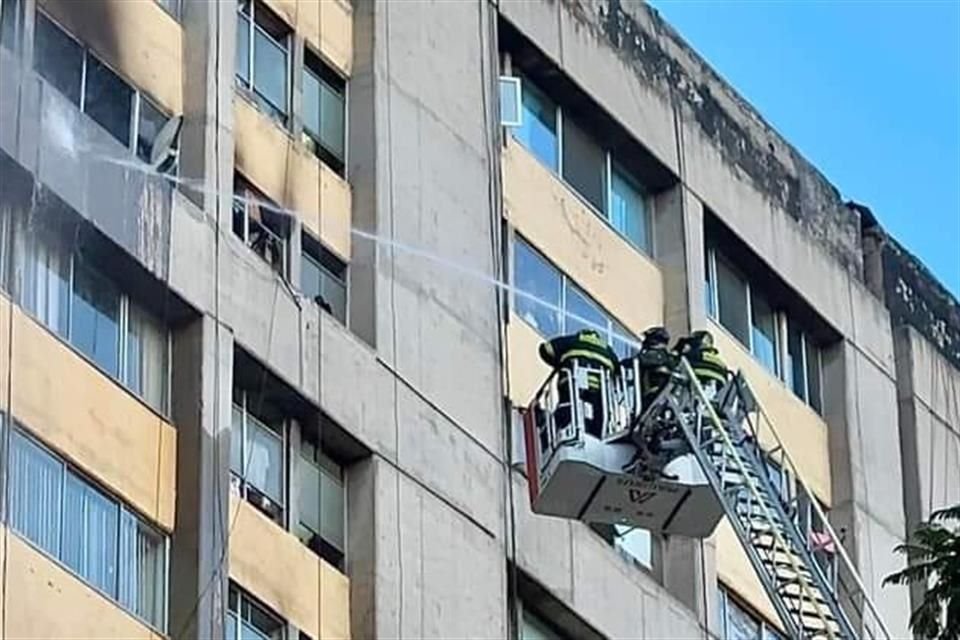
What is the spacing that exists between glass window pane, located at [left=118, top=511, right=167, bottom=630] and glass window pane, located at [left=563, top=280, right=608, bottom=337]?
25.7 ft

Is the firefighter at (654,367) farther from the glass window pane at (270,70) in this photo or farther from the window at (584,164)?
the window at (584,164)

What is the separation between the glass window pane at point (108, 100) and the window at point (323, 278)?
253 centimetres

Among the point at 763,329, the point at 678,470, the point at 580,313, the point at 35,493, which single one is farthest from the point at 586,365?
the point at 763,329

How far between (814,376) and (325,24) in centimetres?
982

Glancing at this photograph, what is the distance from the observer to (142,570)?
952 inches

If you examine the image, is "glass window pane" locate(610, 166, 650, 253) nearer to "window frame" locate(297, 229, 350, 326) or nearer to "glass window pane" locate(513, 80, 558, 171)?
"glass window pane" locate(513, 80, 558, 171)

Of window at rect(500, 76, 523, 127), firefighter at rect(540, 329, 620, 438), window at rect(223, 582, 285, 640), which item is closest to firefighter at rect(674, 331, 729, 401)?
firefighter at rect(540, 329, 620, 438)

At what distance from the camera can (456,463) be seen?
28.2m

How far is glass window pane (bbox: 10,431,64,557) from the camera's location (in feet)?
74.9

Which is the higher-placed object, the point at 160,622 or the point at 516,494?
the point at 516,494

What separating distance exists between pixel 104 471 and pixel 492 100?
26.8 feet

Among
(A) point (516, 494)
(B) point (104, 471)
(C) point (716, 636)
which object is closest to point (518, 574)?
(A) point (516, 494)

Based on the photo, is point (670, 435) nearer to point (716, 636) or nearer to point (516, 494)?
point (516, 494)

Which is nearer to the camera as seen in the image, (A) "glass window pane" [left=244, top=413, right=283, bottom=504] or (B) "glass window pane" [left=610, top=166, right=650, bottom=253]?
(A) "glass window pane" [left=244, top=413, right=283, bottom=504]
